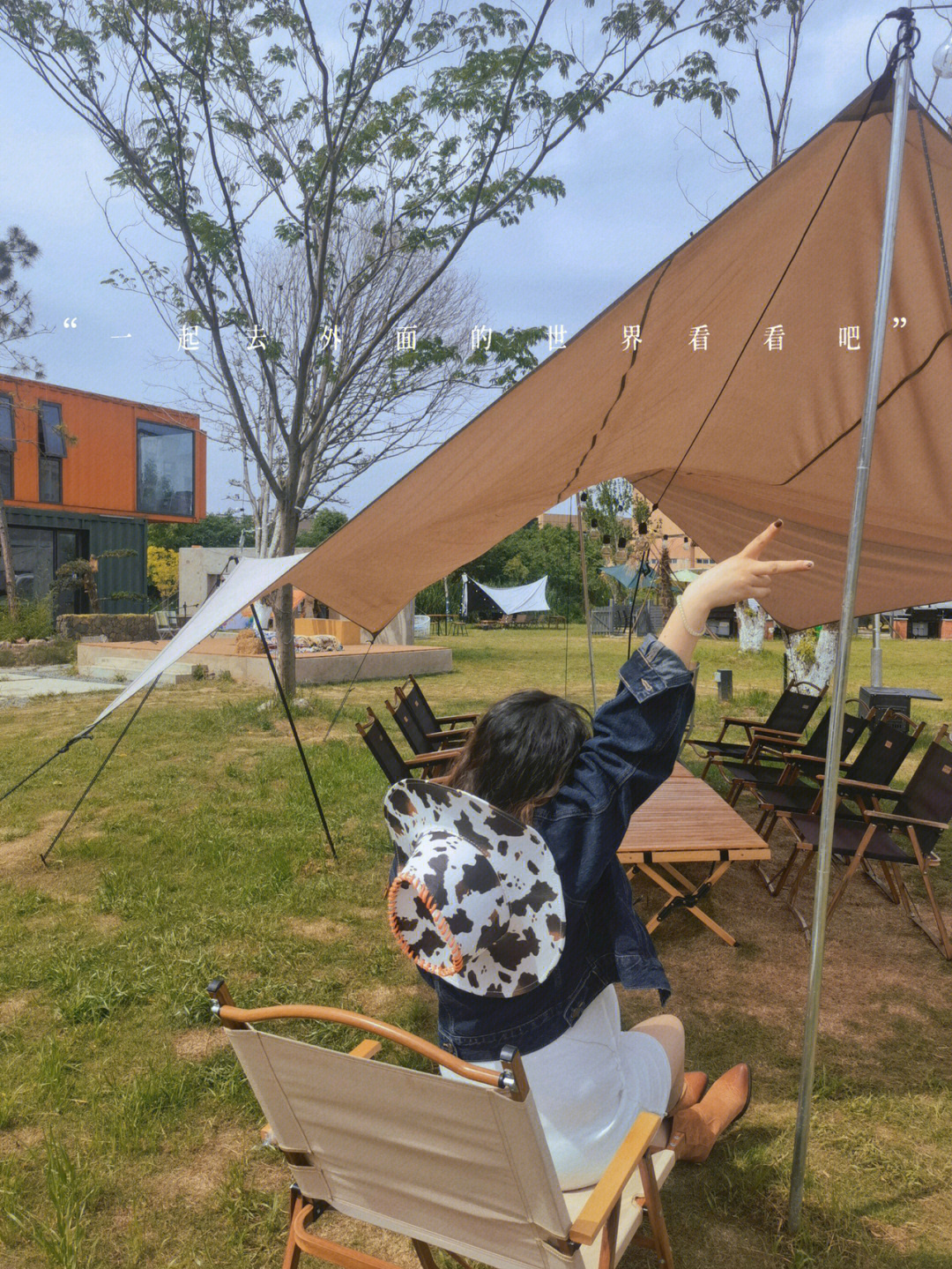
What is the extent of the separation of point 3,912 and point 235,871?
3.58ft

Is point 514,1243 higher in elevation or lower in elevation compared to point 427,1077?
lower

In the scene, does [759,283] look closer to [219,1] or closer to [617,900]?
[617,900]

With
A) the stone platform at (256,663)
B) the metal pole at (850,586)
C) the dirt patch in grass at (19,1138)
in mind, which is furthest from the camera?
the stone platform at (256,663)

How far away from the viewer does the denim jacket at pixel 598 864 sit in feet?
5.09

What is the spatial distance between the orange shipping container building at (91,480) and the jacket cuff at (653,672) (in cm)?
2272

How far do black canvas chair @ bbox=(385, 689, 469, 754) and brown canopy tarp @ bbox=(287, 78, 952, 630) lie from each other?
3.79 ft

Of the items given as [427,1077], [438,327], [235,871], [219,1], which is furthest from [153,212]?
[427,1077]

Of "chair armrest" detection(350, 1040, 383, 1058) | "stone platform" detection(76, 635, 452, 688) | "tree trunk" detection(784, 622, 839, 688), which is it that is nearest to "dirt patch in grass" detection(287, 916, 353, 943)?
"chair armrest" detection(350, 1040, 383, 1058)

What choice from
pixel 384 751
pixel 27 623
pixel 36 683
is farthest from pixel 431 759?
pixel 27 623

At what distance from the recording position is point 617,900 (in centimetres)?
170

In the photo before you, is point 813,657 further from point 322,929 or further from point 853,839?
point 322,929

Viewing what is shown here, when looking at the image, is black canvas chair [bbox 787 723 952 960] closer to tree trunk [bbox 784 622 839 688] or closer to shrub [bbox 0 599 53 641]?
tree trunk [bbox 784 622 839 688]

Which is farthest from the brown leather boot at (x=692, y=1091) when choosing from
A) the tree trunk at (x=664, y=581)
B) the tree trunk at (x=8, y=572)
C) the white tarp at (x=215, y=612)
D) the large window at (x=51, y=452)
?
the large window at (x=51, y=452)

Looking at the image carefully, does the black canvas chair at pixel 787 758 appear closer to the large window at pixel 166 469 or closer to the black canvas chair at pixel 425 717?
the black canvas chair at pixel 425 717
